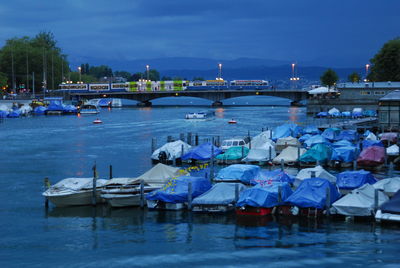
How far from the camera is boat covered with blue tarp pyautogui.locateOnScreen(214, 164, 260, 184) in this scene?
44.2 metres

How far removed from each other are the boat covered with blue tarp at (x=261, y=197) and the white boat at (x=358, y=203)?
134 inches

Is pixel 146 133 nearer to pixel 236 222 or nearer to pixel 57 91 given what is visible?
pixel 236 222

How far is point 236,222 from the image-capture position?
120ft

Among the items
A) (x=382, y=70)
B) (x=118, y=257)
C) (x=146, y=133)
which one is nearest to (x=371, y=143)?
(x=118, y=257)

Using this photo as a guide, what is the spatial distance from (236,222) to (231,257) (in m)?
6.34

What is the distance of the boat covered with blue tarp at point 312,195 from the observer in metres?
36.5

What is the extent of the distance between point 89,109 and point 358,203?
465ft

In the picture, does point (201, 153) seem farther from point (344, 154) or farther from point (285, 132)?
point (285, 132)

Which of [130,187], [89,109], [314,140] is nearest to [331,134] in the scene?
[314,140]

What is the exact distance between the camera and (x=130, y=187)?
134 ft

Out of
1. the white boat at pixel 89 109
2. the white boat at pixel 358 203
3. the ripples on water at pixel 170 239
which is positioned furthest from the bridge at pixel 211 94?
the white boat at pixel 358 203

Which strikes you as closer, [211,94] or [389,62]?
[389,62]

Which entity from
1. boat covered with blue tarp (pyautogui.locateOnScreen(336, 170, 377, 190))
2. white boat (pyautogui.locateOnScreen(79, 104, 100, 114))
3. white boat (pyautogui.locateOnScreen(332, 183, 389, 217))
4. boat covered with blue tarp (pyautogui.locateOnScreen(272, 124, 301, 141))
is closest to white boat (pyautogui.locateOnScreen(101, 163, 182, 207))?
boat covered with blue tarp (pyautogui.locateOnScreen(336, 170, 377, 190))

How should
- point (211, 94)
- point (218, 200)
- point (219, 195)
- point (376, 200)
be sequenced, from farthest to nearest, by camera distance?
point (211, 94) → point (219, 195) → point (218, 200) → point (376, 200)
